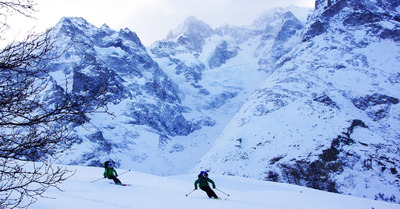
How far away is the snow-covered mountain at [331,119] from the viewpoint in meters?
40.4

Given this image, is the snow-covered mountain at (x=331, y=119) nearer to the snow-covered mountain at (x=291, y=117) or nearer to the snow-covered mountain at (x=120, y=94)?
the snow-covered mountain at (x=291, y=117)

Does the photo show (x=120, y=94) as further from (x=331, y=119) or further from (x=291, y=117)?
(x=331, y=119)

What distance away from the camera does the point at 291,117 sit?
54.5 meters

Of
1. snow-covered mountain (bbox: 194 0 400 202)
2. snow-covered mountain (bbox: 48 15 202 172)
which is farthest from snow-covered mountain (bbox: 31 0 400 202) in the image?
snow-covered mountain (bbox: 48 15 202 172)

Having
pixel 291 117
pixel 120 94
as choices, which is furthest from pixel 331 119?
pixel 120 94

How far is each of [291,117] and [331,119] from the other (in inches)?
284

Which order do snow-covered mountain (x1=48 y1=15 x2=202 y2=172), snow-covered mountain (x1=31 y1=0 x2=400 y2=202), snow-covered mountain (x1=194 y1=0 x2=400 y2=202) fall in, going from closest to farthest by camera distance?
1. snow-covered mountain (x1=194 y1=0 x2=400 y2=202)
2. snow-covered mountain (x1=31 y1=0 x2=400 y2=202)
3. snow-covered mountain (x1=48 y1=15 x2=202 y2=172)

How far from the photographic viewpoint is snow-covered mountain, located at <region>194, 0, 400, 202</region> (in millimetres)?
40438

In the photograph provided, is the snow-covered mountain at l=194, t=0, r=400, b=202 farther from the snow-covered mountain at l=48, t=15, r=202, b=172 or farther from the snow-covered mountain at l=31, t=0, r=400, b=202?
the snow-covered mountain at l=48, t=15, r=202, b=172

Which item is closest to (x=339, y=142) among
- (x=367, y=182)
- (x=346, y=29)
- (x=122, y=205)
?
(x=367, y=182)

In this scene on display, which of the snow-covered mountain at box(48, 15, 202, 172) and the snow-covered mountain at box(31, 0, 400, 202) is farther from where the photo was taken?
the snow-covered mountain at box(48, 15, 202, 172)

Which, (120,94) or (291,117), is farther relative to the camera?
(120,94)

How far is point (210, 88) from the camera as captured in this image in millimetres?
184125

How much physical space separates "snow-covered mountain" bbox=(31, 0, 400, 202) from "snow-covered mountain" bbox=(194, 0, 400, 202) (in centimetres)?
19
